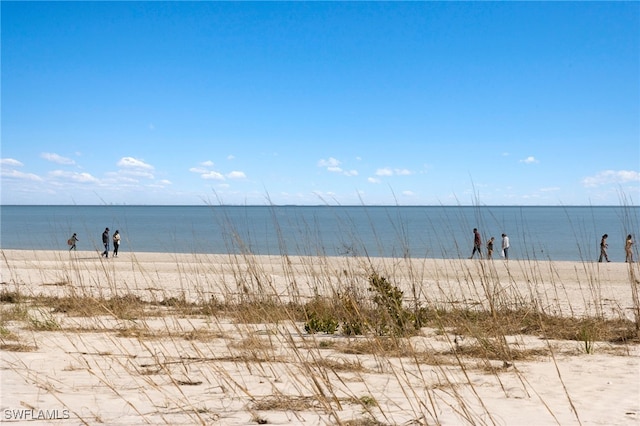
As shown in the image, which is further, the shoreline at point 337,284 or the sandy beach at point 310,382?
the shoreline at point 337,284

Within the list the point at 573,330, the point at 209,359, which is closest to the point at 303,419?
the point at 209,359

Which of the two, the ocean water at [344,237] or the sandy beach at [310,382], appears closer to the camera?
the sandy beach at [310,382]

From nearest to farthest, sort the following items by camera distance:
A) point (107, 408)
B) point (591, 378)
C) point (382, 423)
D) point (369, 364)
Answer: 1. point (382, 423)
2. point (107, 408)
3. point (591, 378)
4. point (369, 364)

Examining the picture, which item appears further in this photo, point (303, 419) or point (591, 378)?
point (591, 378)

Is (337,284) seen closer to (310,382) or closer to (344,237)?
(310,382)

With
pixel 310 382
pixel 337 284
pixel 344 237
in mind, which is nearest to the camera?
pixel 310 382

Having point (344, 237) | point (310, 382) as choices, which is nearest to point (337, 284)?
point (310, 382)

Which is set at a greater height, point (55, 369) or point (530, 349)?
point (55, 369)

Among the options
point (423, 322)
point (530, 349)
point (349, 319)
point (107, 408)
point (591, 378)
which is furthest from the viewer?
point (423, 322)

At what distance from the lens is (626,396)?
431 centimetres

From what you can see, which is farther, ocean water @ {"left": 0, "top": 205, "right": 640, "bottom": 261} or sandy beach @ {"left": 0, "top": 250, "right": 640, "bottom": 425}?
ocean water @ {"left": 0, "top": 205, "right": 640, "bottom": 261}

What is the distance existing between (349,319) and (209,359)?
2.15 m

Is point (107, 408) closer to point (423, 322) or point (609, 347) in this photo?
point (423, 322)

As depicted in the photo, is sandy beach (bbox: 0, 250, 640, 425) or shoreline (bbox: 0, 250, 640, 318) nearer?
sandy beach (bbox: 0, 250, 640, 425)
